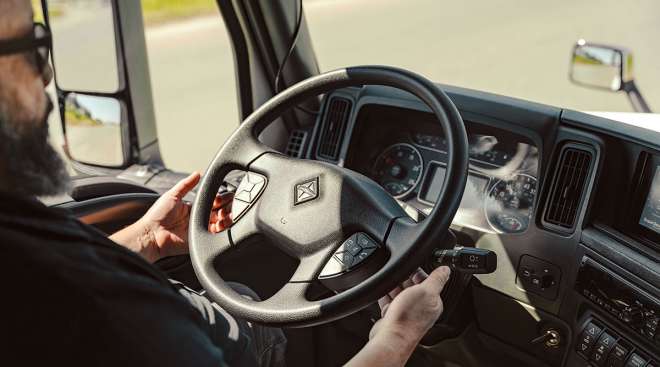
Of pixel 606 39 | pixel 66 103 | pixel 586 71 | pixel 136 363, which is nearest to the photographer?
pixel 136 363

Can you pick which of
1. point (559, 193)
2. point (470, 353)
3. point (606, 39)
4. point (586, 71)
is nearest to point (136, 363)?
point (559, 193)

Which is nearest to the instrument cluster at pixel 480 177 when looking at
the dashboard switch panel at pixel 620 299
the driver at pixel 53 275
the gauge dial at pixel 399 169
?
the gauge dial at pixel 399 169

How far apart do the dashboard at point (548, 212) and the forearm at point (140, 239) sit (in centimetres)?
81

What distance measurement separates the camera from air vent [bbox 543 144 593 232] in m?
2.17

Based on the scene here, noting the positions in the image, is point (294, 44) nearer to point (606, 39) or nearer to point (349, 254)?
point (349, 254)

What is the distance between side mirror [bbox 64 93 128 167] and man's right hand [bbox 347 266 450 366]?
226 centimetres

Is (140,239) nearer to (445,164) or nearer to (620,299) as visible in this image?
(445,164)

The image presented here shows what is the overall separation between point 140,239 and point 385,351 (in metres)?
1.02

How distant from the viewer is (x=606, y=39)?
650 cm

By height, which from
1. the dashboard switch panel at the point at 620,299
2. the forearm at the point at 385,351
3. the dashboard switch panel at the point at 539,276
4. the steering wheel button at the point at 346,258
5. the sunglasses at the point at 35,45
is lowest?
the dashboard switch panel at the point at 539,276

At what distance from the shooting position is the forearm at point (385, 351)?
162 centimetres

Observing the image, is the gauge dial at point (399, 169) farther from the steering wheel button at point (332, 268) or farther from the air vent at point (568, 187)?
the steering wheel button at point (332, 268)

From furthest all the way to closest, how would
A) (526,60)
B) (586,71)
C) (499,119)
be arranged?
1. (526,60)
2. (586,71)
3. (499,119)

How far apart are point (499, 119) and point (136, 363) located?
61.5 inches
